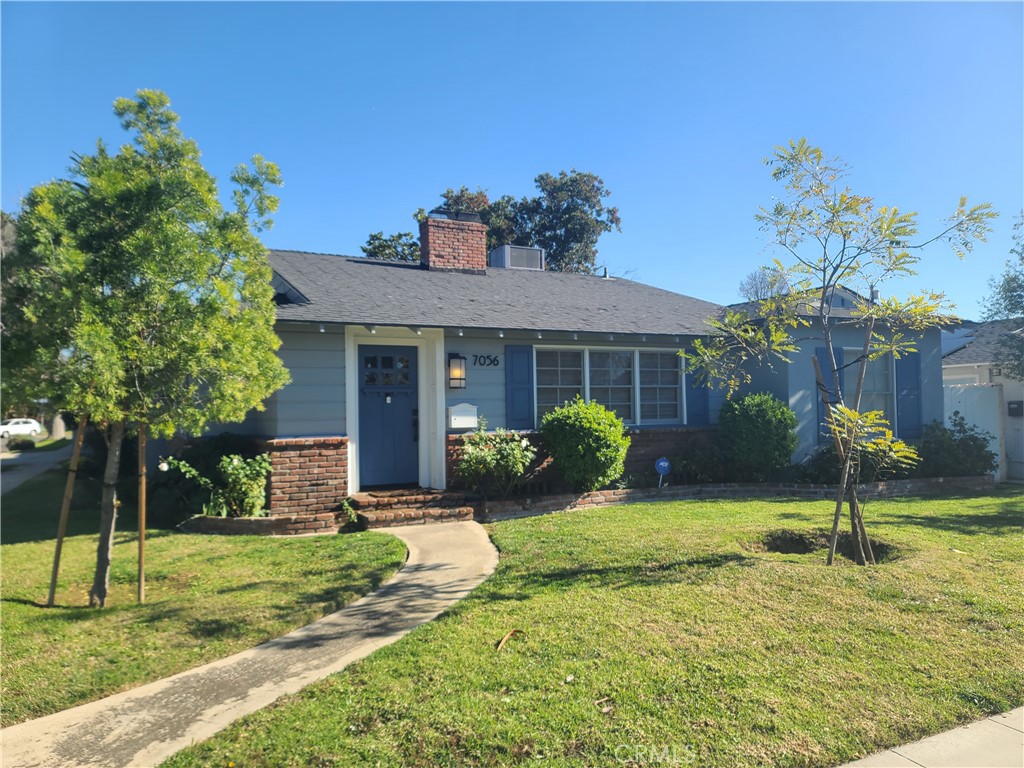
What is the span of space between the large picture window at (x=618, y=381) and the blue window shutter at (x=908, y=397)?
4.60 metres

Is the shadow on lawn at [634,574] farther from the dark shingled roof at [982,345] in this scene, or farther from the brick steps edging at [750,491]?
the dark shingled roof at [982,345]

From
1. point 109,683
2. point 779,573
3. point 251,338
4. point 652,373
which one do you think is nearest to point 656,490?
point 652,373

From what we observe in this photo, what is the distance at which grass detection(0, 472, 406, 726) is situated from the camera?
13.8ft

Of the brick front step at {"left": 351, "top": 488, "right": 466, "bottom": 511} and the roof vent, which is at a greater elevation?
the roof vent

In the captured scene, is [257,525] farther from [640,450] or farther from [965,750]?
[965,750]

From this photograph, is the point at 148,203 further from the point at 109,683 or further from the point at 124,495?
the point at 124,495

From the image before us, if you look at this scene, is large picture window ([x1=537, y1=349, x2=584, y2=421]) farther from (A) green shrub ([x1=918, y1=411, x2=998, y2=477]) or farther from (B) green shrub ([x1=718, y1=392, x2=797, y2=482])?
(A) green shrub ([x1=918, y1=411, x2=998, y2=477])

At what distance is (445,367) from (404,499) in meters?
2.14

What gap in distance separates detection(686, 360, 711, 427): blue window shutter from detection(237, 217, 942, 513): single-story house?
0.07 feet

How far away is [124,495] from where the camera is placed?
10461 mm

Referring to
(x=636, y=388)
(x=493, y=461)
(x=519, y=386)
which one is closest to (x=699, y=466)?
(x=636, y=388)

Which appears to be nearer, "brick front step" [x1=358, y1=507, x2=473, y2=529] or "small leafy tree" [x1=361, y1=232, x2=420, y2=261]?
"brick front step" [x1=358, y1=507, x2=473, y2=529]

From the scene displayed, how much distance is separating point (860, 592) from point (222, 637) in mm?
5080

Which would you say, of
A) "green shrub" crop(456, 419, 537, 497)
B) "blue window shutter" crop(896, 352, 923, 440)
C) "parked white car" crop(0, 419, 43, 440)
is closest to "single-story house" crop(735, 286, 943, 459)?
"blue window shutter" crop(896, 352, 923, 440)
